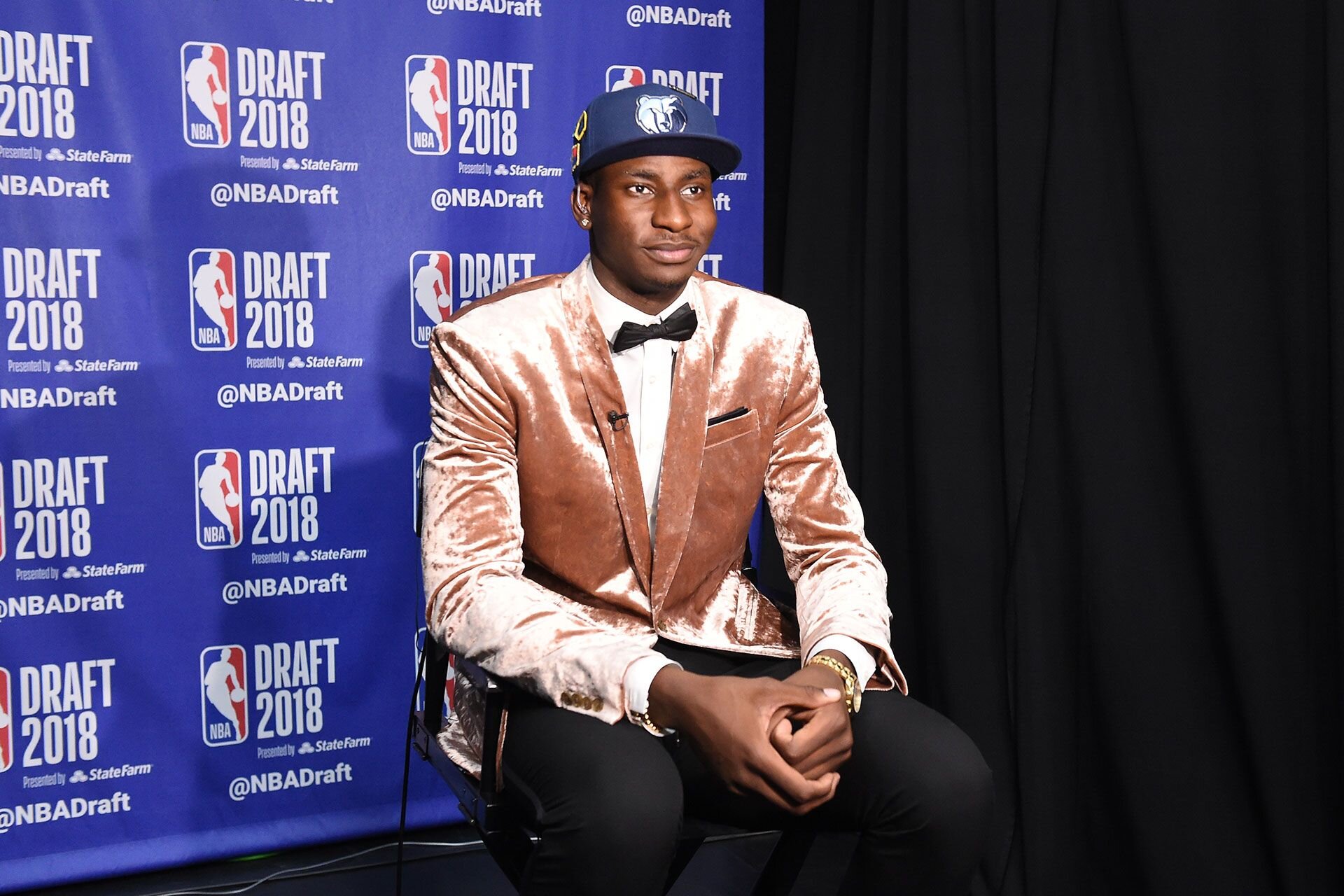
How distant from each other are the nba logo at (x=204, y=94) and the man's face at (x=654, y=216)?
52.4 inches

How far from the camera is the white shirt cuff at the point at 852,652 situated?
1.75 m

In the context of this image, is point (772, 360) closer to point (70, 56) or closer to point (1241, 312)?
point (1241, 312)

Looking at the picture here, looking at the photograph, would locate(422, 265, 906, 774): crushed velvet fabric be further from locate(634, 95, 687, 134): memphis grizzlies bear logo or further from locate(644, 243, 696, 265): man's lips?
locate(634, 95, 687, 134): memphis grizzlies bear logo

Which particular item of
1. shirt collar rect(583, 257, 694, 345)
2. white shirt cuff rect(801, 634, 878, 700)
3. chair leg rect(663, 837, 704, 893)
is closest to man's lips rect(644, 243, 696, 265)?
shirt collar rect(583, 257, 694, 345)

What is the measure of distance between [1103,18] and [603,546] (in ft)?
4.94

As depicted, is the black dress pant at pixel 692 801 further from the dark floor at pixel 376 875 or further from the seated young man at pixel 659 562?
the dark floor at pixel 376 875

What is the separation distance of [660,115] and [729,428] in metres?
0.51

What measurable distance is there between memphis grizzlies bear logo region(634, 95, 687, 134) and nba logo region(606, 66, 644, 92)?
1.39m

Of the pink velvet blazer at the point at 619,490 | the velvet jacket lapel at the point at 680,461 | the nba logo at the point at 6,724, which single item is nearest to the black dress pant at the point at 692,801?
the pink velvet blazer at the point at 619,490

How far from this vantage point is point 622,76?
10.6ft

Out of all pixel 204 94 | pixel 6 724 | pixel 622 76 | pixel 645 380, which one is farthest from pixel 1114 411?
pixel 6 724

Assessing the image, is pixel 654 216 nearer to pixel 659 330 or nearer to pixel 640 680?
pixel 659 330

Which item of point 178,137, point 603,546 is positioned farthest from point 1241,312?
Result: point 178,137

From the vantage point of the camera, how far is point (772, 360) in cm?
204
